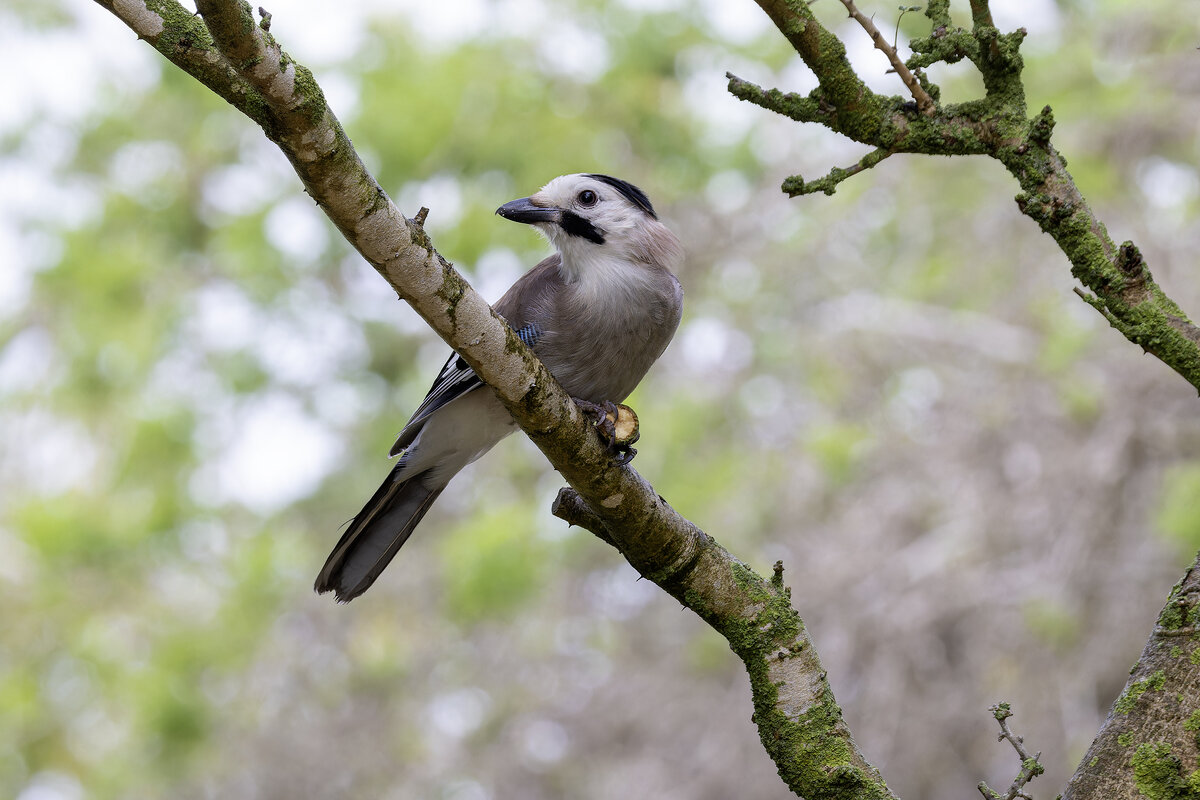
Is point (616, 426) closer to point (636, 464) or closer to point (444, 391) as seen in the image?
point (444, 391)

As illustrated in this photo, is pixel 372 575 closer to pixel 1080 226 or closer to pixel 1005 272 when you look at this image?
pixel 1080 226

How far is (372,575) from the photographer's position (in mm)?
3637

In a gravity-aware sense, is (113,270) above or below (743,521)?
above

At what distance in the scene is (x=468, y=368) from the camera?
3.49 m

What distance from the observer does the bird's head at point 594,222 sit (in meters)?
3.67

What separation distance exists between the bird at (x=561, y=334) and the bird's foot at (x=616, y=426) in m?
0.52

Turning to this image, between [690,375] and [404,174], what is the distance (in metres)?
2.45

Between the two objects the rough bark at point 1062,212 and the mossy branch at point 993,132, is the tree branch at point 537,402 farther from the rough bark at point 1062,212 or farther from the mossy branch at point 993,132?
the mossy branch at point 993,132

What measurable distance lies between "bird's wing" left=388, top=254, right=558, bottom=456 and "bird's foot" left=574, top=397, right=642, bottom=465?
24.9 inches

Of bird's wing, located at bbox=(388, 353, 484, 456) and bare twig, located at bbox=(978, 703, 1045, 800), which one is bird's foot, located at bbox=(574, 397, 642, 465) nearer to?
bird's wing, located at bbox=(388, 353, 484, 456)

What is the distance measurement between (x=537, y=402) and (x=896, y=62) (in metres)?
0.98

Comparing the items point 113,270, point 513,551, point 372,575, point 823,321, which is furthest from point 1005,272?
point 113,270

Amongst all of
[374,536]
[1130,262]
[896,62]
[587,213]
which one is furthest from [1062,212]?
[374,536]

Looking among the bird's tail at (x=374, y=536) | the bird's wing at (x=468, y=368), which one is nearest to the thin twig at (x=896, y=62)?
the bird's wing at (x=468, y=368)
